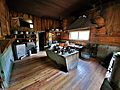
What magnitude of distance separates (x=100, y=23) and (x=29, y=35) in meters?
5.36

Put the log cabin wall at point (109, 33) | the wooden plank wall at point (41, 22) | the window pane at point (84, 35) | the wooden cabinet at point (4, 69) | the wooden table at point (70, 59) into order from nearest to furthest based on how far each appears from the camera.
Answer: the wooden cabinet at point (4, 69)
the wooden table at point (70, 59)
the log cabin wall at point (109, 33)
the wooden plank wall at point (41, 22)
the window pane at point (84, 35)

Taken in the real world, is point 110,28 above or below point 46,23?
below

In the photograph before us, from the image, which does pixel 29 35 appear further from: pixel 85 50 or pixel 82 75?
pixel 82 75

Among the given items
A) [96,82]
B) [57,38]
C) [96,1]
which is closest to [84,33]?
[96,1]

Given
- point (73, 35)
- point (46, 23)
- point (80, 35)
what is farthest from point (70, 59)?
point (46, 23)

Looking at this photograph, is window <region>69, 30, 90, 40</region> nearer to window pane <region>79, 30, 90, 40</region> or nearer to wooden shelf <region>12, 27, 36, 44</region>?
window pane <region>79, 30, 90, 40</region>

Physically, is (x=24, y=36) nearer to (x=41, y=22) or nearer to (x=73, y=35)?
(x=41, y=22)

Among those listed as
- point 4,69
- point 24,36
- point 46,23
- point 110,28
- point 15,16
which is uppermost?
point 15,16

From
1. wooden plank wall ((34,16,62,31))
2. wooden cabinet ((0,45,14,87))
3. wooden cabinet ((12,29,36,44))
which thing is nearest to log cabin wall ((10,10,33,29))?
wooden cabinet ((12,29,36,44))

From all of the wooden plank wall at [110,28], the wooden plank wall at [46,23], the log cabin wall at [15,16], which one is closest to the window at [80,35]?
the wooden plank wall at [110,28]

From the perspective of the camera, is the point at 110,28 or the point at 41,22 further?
the point at 41,22

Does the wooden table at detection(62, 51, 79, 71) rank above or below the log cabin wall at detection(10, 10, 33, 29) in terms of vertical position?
below

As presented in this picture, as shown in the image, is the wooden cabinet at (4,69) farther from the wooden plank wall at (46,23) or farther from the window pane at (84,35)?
the window pane at (84,35)

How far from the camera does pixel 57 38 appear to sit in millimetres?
8281
